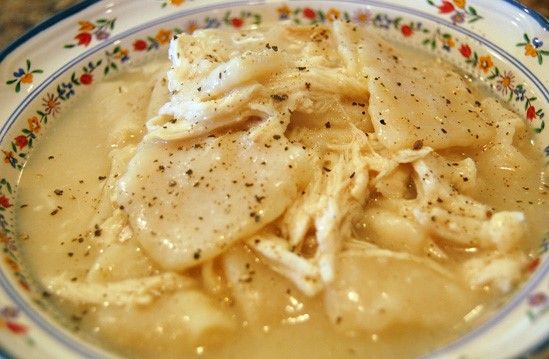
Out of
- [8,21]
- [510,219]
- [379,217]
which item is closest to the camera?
[510,219]

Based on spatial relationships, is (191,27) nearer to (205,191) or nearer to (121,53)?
(121,53)

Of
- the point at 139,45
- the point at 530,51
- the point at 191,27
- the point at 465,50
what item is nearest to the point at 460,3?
the point at 465,50

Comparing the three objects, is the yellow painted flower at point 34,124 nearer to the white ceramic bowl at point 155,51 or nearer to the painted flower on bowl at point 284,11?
the white ceramic bowl at point 155,51

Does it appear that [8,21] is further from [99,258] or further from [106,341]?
[106,341]

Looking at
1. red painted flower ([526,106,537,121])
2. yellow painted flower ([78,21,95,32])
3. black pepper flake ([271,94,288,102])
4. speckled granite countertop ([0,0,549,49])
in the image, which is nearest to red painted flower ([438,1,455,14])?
speckled granite countertop ([0,0,549,49])

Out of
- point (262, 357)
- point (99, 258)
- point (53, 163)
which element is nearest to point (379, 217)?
point (262, 357)

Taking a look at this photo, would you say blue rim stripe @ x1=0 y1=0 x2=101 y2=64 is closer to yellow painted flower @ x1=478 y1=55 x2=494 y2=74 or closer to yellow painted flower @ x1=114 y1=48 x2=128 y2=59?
yellow painted flower @ x1=114 y1=48 x2=128 y2=59
